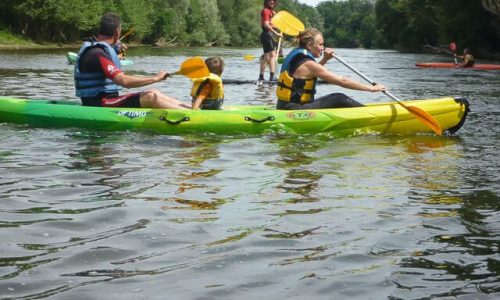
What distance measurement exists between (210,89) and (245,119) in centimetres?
64

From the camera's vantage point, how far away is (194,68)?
24.8ft

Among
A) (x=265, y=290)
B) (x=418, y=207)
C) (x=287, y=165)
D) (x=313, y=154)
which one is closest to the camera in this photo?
(x=265, y=290)

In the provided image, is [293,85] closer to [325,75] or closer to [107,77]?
[325,75]

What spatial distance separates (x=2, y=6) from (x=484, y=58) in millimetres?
27447

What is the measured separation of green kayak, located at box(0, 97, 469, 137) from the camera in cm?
770

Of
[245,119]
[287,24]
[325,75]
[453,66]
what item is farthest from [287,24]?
[453,66]

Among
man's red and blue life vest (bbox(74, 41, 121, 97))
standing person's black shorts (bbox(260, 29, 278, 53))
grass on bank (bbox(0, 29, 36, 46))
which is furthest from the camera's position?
grass on bank (bbox(0, 29, 36, 46))

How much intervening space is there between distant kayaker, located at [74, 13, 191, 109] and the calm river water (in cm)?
53

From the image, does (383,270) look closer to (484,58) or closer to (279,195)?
(279,195)

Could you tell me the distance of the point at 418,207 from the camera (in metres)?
4.76

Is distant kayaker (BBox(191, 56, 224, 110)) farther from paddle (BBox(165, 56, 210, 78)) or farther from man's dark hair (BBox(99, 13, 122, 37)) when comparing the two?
man's dark hair (BBox(99, 13, 122, 37))

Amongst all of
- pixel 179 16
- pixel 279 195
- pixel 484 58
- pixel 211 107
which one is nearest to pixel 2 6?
pixel 179 16

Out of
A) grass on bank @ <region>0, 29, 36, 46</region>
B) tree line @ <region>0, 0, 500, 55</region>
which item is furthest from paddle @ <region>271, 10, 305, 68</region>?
grass on bank @ <region>0, 29, 36, 46</region>

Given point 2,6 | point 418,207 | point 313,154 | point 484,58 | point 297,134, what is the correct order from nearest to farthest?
point 418,207 → point 313,154 → point 297,134 → point 484,58 → point 2,6
